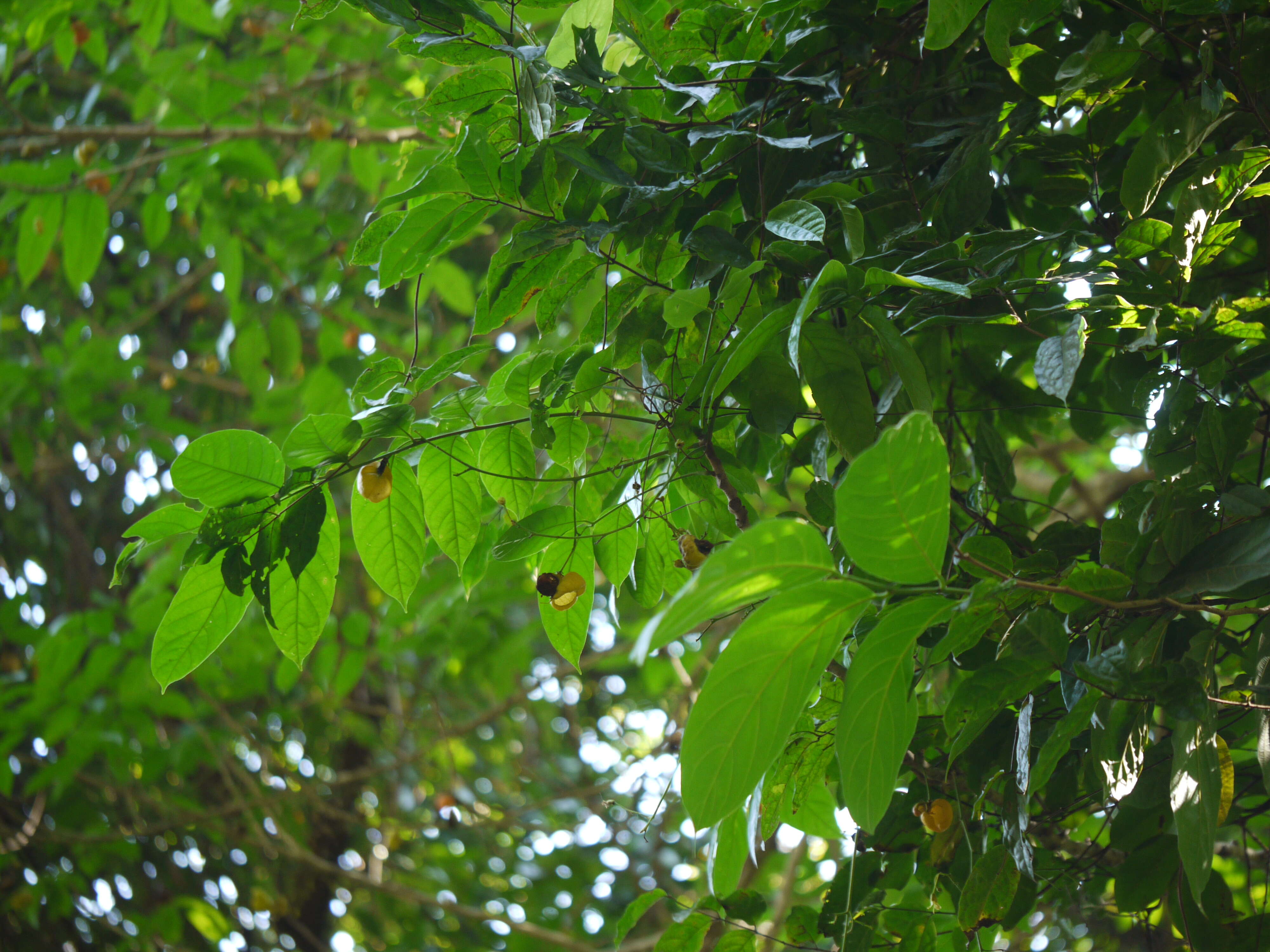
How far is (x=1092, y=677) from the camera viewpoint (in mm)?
503

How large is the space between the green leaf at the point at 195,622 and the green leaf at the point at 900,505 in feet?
1.36

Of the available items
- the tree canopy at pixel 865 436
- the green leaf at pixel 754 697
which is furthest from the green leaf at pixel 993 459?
the green leaf at pixel 754 697

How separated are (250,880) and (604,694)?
1270 mm

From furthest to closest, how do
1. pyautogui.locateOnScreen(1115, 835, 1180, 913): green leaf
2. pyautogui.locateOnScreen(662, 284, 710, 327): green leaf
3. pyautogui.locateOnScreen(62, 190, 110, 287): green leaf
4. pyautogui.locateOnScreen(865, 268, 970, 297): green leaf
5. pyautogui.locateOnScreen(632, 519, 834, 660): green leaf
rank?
pyautogui.locateOnScreen(62, 190, 110, 287): green leaf, pyautogui.locateOnScreen(1115, 835, 1180, 913): green leaf, pyautogui.locateOnScreen(662, 284, 710, 327): green leaf, pyautogui.locateOnScreen(865, 268, 970, 297): green leaf, pyautogui.locateOnScreen(632, 519, 834, 660): green leaf

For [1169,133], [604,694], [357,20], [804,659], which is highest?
[357,20]

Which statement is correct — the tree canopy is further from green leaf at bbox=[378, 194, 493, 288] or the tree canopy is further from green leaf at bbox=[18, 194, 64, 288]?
green leaf at bbox=[18, 194, 64, 288]

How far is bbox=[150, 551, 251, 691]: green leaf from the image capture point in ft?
1.96

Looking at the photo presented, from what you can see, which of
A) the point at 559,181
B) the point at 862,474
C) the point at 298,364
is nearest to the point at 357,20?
the point at 298,364

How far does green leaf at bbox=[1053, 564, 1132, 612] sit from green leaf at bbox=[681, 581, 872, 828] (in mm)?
166

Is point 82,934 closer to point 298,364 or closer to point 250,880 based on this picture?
point 250,880

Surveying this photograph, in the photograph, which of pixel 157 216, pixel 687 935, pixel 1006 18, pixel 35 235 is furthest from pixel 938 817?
pixel 157 216

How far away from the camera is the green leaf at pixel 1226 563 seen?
46 cm

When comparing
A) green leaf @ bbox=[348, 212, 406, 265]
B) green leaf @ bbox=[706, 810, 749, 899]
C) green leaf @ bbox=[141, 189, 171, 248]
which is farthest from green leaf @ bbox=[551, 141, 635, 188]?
green leaf @ bbox=[141, 189, 171, 248]

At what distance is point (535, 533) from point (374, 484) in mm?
120
